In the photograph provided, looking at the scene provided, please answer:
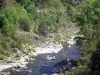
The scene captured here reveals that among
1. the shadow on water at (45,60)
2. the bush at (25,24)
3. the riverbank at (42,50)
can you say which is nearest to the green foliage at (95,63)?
the shadow on water at (45,60)

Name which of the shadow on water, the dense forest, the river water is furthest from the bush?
the shadow on water

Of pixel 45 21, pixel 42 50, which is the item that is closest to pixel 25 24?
pixel 45 21

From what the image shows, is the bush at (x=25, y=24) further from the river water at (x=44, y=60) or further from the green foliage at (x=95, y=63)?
the green foliage at (x=95, y=63)

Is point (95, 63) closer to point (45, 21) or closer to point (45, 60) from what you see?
point (45, 60)

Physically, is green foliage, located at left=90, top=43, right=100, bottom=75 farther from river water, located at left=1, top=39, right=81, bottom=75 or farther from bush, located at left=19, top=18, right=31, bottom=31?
bush, located at left=19, top=18, right=31, bottom=31

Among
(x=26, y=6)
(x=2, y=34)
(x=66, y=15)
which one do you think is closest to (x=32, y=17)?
(x=26, y=6)

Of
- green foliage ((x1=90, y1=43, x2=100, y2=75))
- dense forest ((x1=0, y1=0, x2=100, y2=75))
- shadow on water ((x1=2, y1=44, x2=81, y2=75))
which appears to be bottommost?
green foliage ((x1=90, y1=43, x2=100, y2=75))

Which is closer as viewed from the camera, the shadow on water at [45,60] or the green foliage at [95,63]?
the green foliage at [95,63]

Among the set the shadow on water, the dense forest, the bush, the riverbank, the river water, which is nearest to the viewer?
the dense forest
